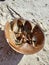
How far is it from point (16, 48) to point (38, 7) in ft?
2.66

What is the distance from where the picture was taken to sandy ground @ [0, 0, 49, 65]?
66.6 inches

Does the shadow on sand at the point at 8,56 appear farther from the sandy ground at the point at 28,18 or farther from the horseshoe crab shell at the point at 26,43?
the horseshoe crab shell at the point at 26,43

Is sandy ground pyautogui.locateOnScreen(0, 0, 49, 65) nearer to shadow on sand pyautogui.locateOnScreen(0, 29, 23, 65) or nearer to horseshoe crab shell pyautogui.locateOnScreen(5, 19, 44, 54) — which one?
shadow on sand pyautogui.locateOnScreen(0, 29, 23, 65)

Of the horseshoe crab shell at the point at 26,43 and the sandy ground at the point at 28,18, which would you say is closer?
the horseshoe crab shell at the point at 26,43

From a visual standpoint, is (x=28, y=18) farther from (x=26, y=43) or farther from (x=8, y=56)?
(x=8, y=56)

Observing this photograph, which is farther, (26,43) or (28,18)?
(28,18)

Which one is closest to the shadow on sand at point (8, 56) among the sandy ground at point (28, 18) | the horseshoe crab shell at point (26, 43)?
the sandy ground at point (28, 18)

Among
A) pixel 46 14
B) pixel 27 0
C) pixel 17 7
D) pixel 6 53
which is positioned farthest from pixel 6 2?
pixel 6 53

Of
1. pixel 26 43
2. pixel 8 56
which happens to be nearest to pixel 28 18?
pixel 26 43

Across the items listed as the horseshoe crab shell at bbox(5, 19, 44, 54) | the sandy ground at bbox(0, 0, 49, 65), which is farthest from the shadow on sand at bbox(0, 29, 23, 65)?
the horseshoe crab shell at bbox(5, 19, 44, 54)

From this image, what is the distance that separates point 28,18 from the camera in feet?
6.72

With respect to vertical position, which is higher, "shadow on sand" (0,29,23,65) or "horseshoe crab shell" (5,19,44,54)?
"horseshoe crab shell" (5,19,44,54)

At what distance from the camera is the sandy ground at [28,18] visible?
1.69 m

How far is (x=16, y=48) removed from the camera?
1557mm
